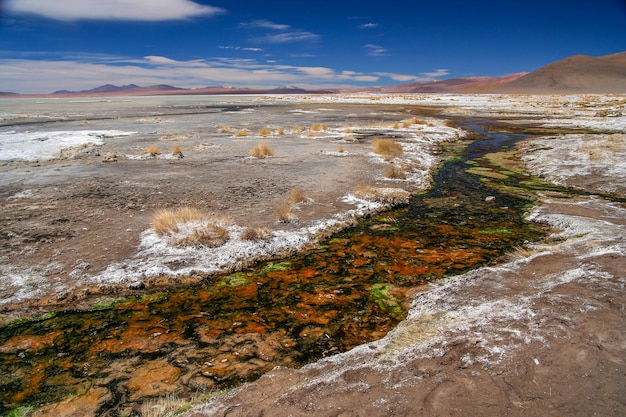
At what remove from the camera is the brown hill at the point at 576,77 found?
4983 inches

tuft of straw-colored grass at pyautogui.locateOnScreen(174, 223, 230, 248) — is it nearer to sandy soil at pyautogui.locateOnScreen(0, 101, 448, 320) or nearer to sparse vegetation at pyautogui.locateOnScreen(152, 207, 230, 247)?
sparse vegetation at pyautogui.locateOnScreen(152, 207, 230, 247)

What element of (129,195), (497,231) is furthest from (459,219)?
(129,195)

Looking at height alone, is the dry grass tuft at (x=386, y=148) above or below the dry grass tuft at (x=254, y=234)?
above

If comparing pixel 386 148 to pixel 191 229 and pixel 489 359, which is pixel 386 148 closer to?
pixel 191 229

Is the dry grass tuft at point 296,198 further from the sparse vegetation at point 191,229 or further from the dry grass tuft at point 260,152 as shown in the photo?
the dry grass tuft at point 260,152

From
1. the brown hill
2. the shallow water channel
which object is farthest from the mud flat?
the brown hill

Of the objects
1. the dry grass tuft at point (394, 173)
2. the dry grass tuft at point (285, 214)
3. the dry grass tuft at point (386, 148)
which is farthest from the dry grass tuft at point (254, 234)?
the dry grass tuft at point (386, 148)

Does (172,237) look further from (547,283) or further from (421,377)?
(547,283)

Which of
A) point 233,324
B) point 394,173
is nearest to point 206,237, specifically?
point 233,324

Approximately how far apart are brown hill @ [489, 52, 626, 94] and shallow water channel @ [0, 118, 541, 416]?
477ft

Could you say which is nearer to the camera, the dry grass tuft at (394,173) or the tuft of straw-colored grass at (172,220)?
the tuft of straw-colored grass at (172,220)

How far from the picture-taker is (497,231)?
8.88 metres

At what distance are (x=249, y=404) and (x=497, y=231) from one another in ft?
24.3

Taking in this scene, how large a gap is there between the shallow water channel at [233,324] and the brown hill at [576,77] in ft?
477
